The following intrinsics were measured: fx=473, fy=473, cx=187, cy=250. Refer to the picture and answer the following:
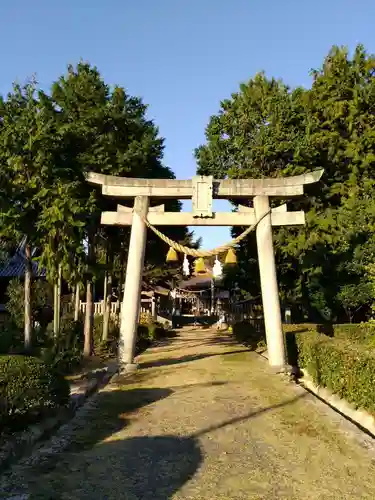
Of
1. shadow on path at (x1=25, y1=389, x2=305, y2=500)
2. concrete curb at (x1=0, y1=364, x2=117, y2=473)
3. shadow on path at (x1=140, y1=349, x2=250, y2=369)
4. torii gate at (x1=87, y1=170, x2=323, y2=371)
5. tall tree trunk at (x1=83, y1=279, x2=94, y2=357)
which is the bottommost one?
shadow on path at (x1=25, y1=389, x2=305, y2=500)

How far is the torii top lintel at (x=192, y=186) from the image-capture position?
49.5 ft

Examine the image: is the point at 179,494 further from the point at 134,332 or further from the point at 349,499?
the point at 134,332

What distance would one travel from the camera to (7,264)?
2736 centimetres

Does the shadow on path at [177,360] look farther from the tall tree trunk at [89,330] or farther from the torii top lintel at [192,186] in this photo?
the torii top lintel at [192,186]

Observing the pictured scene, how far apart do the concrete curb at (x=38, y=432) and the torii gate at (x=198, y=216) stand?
165 inches

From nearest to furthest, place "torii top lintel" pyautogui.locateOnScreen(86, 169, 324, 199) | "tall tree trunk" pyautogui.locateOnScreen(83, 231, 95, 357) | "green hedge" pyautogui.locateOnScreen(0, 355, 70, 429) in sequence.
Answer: "green hedge" pyautogui.locateOnScreen(0, 355, 70, 429) < "torii top lintel" pyautogui.locateOnScreen(86, 169, 324, 199) < "tall tree trunk" pyautogui.locateOnScreen(83, 231, 95, 357)

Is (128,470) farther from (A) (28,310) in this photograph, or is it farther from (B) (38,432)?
(A) (28,310)

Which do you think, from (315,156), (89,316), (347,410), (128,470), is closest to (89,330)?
(89,316)

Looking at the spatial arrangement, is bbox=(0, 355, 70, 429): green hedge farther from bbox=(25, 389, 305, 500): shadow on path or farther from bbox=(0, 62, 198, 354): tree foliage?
bbox=(0, 62, 198, 354): tree foliage

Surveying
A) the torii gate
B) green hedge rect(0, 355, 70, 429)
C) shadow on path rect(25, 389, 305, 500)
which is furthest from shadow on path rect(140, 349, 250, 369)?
shadow on path rect(25, 389, 305, 500)

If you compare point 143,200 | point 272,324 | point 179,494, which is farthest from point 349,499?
point 143,200

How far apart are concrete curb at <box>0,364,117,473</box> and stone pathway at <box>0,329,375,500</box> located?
6.8 inches

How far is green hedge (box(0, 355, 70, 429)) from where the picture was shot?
6496 mm

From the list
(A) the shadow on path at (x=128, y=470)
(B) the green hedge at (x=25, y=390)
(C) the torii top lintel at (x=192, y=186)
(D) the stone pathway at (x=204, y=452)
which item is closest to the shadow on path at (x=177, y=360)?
(D) the stone pathway at (x=204, y=452)
